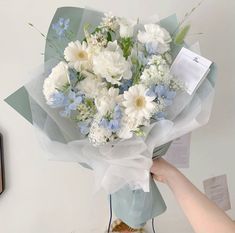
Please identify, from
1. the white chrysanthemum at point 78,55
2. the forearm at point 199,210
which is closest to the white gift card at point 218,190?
the forearm at point 199,210

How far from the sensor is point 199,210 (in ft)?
3.14

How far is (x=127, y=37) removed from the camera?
2.96 ft

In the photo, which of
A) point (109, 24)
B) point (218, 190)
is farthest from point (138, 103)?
point (218, 190)

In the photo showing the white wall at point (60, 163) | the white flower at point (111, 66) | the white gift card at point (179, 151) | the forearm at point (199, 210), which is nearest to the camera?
the white flower at point (111, 66)

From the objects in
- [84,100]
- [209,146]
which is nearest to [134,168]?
[84,100]

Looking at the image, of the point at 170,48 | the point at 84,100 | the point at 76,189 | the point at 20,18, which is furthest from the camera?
the point at 76,189

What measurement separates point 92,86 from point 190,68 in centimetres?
26

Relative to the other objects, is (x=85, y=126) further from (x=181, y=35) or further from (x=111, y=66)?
(x=181, y=35)

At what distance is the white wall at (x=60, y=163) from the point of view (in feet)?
3.90

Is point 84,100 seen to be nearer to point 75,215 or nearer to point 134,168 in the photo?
point 134,168

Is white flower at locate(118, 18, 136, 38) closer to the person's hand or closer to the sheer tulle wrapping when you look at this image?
the sheer tulle wrapping

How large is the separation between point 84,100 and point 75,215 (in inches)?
24.1

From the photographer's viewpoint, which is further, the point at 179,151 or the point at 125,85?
the point at 179,151

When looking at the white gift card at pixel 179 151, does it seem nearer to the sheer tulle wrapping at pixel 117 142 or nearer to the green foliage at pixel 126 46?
the sheer tulle wrapping at pixel 117 142
